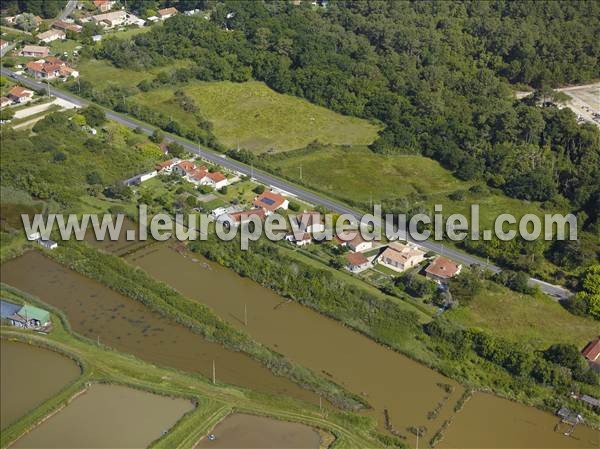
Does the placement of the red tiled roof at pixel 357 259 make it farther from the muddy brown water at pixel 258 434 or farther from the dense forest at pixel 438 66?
the dense forest at pixel 438 66

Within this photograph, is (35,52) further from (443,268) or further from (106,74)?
(443,268)

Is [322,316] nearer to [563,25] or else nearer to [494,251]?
[494,251]

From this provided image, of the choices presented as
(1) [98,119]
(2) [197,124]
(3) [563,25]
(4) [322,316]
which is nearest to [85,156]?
(1) [98,119]

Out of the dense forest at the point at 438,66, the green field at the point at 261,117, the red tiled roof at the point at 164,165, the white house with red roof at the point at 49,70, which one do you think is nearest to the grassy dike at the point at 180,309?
the red tiled roof at the point at 164,165

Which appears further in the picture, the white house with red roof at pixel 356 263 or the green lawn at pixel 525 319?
the white house with red roof at pixel 356 263

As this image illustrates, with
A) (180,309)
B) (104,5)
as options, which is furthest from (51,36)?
(180,309)
